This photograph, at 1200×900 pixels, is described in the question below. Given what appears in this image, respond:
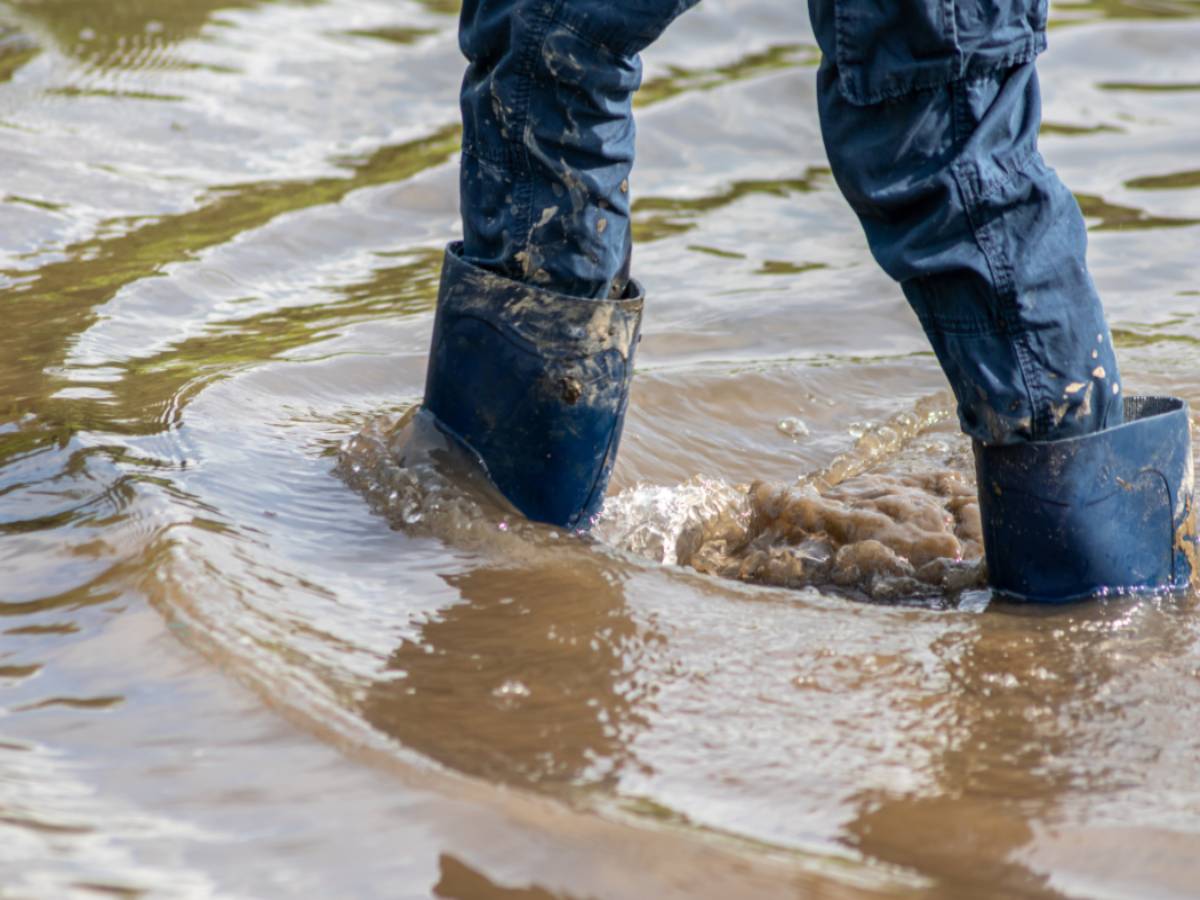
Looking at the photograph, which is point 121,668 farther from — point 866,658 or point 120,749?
point 866,658

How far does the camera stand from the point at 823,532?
7.69 feet

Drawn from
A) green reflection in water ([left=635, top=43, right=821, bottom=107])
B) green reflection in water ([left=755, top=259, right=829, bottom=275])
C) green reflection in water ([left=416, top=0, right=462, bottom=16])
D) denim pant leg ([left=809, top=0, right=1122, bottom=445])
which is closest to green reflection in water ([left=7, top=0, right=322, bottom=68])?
green reflection in water ([left=416, top=0, right=462, bottom=16])

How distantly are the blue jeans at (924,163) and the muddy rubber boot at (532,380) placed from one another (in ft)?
0.27

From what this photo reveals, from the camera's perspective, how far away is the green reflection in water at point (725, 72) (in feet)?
17.7

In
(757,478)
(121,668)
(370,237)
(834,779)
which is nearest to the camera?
(834,779)

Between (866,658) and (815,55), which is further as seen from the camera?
(815,55)

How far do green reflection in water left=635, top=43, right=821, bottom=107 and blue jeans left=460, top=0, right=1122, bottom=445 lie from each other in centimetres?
321

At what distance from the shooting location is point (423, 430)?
7.40 ft

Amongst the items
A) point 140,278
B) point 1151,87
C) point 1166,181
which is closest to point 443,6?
point 1151,87

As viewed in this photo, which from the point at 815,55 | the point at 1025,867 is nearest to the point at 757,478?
the point at 1025,867

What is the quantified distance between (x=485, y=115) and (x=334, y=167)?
2.45 m

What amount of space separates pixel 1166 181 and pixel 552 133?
3228 millimetres

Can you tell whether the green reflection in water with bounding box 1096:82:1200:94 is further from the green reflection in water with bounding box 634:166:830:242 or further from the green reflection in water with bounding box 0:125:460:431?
the green reflection in water with bounding box 0:125:460:431

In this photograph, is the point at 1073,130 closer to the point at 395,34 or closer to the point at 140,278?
the point at 395,34
